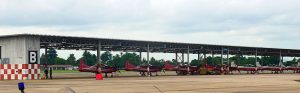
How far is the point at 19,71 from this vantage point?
129ft

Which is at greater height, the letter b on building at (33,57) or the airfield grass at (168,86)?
the letter b on building at (33,57)

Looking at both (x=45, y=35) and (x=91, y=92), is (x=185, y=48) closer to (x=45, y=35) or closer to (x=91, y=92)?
(x=45, y=35)

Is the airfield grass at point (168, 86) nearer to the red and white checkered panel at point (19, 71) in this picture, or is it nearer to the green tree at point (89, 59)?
the red and white checkered panel at point (19, 71)

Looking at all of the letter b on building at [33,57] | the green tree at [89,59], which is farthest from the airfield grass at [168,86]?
the green tree at [89,59]

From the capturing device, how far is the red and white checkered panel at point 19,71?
128 feet

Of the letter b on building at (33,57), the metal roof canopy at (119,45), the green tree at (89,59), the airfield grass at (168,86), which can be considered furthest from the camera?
the green tree at (89,59)

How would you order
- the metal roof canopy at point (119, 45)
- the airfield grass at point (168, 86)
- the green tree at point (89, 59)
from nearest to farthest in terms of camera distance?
the airfield grass at point (168, 86)
the metal roof canopy at point (119, 45)
the green tree at point (89, 59)

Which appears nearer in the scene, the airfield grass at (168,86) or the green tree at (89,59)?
the airfield grass at (168,86)

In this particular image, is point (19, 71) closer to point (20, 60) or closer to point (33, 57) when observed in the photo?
point (20, 60)

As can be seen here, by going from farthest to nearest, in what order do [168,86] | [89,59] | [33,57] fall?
[89,59]
[33,57]
[168,86]

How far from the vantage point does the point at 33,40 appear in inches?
1591

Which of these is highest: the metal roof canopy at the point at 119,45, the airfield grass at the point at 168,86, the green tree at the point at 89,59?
the metal roof canopy at the point at 119,45

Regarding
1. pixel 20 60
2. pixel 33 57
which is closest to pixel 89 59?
pixel 33 57

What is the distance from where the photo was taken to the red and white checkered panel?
39.2m
